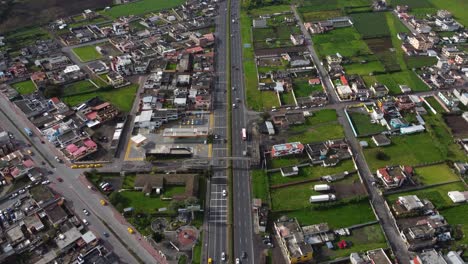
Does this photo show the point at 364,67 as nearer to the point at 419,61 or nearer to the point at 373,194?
the point at 419,61

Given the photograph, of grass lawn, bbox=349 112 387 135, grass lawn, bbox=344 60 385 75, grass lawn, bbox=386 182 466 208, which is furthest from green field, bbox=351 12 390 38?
grass lawn, bbox=386 182 466 208

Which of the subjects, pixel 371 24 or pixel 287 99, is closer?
pixel 287 99

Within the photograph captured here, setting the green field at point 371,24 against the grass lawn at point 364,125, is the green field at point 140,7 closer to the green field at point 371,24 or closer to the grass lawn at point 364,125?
the green field at point 371,24


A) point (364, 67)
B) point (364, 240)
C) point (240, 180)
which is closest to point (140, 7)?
point (364, 67)

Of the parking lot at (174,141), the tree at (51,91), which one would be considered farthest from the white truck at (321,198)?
the tree at (51,91)

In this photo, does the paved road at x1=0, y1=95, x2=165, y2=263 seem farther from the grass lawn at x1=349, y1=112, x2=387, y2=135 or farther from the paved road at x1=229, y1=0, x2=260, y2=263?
the grass lawn at x1=349, y1=112, x2=387, y2=135

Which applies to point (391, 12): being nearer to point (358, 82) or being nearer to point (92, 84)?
point (358, 82)
